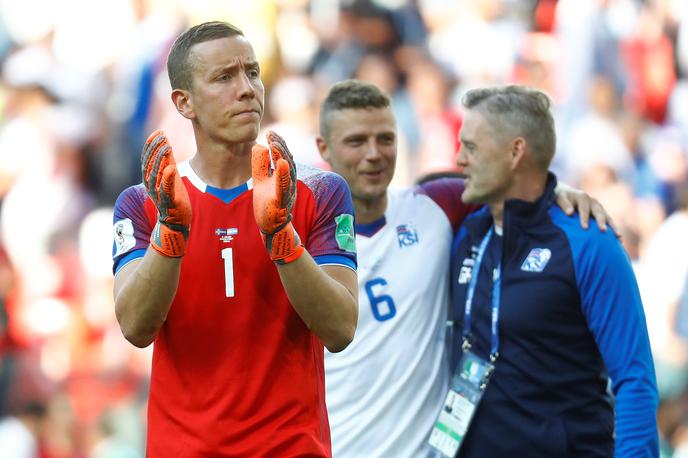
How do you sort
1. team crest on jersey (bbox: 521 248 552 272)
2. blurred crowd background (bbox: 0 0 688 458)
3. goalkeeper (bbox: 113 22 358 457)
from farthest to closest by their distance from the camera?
1. blurred crowd background (bbox: 0 0 688 458)
2. team crest on jersey (bbox: 521 248 552 272)
3. goalkeeper (bbox: 113 22 358 457)

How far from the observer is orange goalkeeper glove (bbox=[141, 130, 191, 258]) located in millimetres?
2768

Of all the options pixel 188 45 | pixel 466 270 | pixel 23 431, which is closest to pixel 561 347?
pixel 466 270

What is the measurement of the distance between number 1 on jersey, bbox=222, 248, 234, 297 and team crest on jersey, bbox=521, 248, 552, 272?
1322 mm

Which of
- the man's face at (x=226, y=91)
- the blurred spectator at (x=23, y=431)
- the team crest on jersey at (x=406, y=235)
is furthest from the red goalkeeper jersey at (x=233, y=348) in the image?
the blurred spectator at (x=23, y=431)

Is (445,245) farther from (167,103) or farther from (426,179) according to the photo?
(167,103)

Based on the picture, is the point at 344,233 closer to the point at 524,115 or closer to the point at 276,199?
the point at 276,199

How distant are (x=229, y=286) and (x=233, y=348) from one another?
167 millimetres

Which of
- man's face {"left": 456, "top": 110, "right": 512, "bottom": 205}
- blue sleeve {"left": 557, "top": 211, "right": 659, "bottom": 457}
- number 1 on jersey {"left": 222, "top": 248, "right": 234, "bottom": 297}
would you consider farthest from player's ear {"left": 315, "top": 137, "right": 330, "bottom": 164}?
number 1 on jersey {"left": 222, "top": 248, "right": 234, "bottom": 297}

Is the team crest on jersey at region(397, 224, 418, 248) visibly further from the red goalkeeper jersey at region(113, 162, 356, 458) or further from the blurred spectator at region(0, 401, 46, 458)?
the blurred spectator at region(0, 401, 46, 458)

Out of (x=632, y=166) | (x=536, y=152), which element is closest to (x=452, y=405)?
(x=536, y=152)

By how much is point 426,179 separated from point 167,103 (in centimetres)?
487

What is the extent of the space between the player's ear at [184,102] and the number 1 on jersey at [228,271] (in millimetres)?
427

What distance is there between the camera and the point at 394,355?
13.3ft

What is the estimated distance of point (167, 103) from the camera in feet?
29.9
